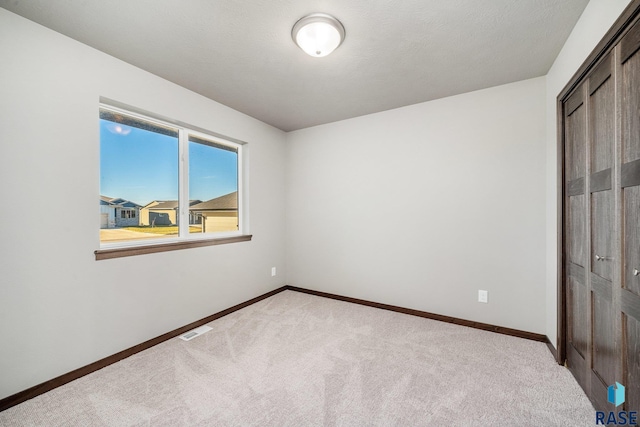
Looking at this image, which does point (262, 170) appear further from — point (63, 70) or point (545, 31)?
point (545, 31)

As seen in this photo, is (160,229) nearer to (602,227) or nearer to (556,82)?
(602,227)

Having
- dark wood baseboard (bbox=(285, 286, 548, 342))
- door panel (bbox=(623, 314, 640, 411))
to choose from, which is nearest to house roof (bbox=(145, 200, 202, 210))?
dark wood baseboard (bbox=(285, 286, 548, 342))

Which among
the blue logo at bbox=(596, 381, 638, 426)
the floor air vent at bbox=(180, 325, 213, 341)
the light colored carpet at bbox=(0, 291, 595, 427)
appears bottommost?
the light colored carpet at bbox=(0, 291, 595, 427)

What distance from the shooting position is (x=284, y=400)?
5.59 ft

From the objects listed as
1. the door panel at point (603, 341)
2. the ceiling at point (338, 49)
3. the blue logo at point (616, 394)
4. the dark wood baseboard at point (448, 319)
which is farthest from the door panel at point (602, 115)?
the dark wood baseboard at point (448, 319)

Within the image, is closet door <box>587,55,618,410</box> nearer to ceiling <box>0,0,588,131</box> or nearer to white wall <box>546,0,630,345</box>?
white wall <box>546,0,630,345</box>

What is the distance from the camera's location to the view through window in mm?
2295

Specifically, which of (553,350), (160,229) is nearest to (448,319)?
(553,350)

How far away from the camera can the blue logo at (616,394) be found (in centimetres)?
129

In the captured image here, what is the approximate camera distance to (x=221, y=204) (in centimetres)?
329

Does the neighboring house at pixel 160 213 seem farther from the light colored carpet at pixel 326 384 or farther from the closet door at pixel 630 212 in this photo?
the closet door at pixel 630 212

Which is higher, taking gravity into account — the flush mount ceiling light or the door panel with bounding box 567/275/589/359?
the flush mount ceiling light

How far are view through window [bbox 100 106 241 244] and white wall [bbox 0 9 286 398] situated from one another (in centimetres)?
20

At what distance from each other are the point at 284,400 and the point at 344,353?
714 millimetres
